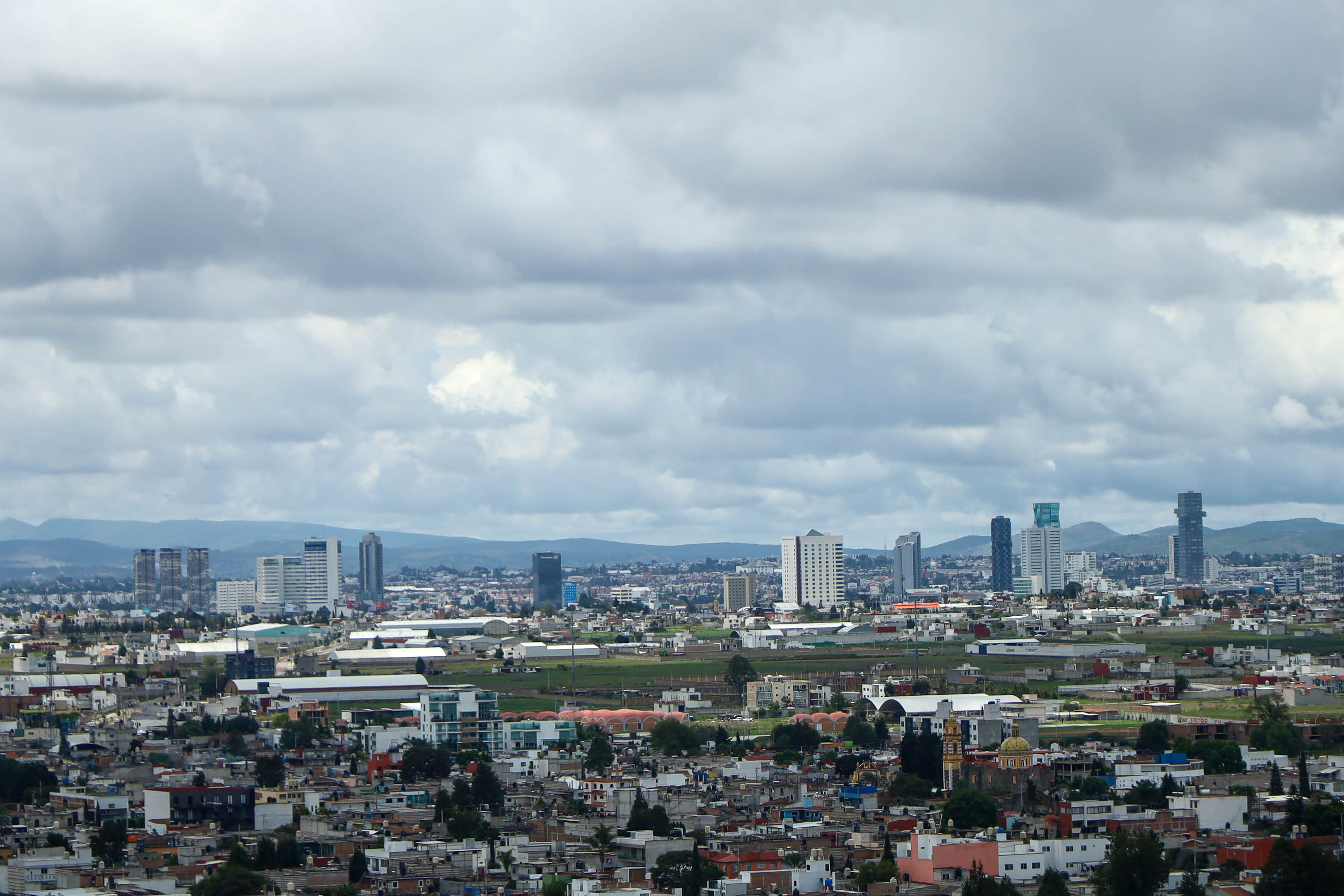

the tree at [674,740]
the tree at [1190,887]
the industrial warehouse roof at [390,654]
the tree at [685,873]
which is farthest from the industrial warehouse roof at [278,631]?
the tree at [1190,887]

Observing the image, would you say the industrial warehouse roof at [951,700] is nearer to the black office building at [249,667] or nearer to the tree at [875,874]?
the black office building at [249,667]

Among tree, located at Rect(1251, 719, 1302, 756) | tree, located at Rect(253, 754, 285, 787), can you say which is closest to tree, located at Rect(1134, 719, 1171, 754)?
tree, located at Rect(1251, 719, 1302, 756)

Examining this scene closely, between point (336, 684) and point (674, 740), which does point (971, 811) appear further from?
point (336, 684)

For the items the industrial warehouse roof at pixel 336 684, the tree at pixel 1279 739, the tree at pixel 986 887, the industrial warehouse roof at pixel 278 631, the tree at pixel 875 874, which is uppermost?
the industrial warehouse roof at pixel 278 631

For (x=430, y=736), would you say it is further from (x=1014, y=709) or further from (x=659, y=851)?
(x=659, y=851)

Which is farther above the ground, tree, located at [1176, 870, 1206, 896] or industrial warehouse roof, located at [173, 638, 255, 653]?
industrial warehouse roof, located at [173, 638, 255, 653]

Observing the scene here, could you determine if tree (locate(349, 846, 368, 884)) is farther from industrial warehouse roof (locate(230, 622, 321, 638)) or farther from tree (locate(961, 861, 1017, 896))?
industrial warehouse roof (locate(230, 622, 321, 638))
